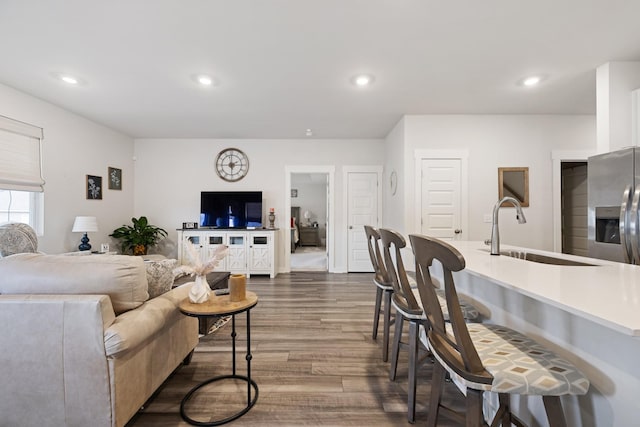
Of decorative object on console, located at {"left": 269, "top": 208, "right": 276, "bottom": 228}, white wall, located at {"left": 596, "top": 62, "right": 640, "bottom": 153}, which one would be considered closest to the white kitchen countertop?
white wall, located at {"left": 596, "top": 62, "right": 640, "bottom": 153}

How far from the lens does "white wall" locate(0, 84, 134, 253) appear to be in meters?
3.33

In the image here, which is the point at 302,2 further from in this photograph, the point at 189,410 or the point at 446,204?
the point at 446,204

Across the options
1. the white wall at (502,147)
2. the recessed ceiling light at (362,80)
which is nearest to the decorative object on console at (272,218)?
the white wall at (502,147)

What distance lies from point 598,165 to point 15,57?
5485 millimetres

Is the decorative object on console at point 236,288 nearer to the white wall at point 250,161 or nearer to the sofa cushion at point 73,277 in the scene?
the sofa cushion at point 73,277

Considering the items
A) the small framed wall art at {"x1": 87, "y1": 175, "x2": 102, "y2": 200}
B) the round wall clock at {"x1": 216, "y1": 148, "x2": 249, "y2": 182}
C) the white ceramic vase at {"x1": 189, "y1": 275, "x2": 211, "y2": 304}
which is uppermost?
the round wall clock at {"x1": 216, "y1": 148, "x2": 249, "y2": 182}

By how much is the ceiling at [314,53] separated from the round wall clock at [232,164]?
53.4 inches

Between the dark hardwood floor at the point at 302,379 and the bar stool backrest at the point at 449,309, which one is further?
the dark hardwood floor at the point at 302,379

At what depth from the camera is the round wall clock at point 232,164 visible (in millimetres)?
5168

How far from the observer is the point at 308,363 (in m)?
2.07

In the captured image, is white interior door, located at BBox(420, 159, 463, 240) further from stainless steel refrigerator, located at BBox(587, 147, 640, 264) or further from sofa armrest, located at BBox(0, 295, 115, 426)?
sofa armrest, located at BBox(0, 295, 115, 426)

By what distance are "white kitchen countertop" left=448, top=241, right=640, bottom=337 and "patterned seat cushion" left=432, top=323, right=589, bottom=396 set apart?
25 cm

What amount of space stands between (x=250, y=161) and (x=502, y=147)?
167 inches

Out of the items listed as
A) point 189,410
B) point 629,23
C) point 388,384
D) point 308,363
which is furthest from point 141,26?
point 629,23
